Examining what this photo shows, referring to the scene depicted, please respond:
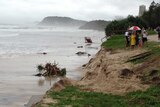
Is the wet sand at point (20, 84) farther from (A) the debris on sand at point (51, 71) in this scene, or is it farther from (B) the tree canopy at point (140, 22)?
(B) the tree canopy at point (140, 22)

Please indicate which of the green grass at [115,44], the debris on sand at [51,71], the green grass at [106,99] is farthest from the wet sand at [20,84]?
the green grass at [115,44]

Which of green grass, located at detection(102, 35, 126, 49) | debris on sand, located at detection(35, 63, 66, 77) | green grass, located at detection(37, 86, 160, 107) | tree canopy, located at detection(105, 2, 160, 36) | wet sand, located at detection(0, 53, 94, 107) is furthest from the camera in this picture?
tree canopy, located at detection(105, 2, 160, 36)

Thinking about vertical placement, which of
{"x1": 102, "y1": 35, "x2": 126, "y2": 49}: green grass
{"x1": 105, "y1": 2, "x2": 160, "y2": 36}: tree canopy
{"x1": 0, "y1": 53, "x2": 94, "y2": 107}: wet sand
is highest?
{"x1": 105, "y1": 2, "x2": 160, "y2": 36}: tree canopy

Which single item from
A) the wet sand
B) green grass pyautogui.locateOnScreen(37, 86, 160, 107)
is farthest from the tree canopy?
green grass pyautogui.locateOnScreen(37, 86, 160, 107)

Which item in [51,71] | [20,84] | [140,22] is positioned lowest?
[20,84]

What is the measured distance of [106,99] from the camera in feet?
42.8

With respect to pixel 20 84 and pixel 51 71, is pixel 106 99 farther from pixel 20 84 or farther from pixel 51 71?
pixel 51 71

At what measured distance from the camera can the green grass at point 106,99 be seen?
12250mm

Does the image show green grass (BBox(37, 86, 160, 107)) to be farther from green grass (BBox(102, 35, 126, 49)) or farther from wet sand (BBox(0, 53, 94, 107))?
green grass (BBox(102, 35, 126, 49))

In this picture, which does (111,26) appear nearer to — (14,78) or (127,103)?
(14,78)

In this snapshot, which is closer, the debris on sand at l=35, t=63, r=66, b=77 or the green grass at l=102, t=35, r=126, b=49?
the debris on sand at l=35, t=63, r=66, b=77

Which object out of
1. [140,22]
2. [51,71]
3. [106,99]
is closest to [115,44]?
[51,71]

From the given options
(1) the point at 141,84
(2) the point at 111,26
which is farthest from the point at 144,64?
(2) the point at 111,26

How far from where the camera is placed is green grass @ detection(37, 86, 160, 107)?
482 inches
